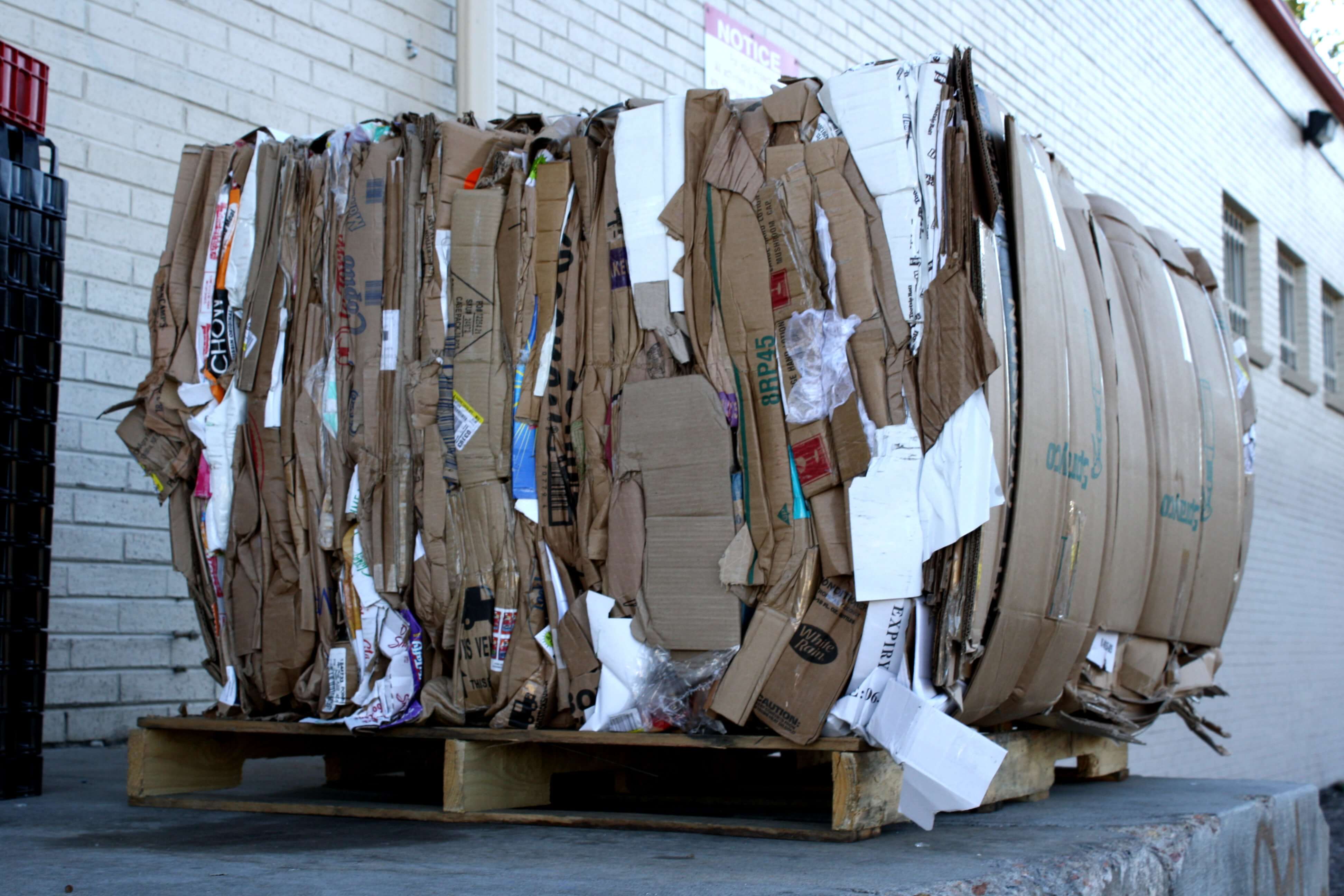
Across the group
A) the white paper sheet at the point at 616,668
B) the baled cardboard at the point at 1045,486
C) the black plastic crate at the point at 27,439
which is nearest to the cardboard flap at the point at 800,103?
the baled cardboard at the point at 1045,486

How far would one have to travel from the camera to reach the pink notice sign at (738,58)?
7309mm

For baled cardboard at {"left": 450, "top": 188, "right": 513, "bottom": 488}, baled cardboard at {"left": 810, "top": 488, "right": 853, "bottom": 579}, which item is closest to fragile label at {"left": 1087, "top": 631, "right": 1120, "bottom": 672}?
baled cardboard at {"left": 810, "top": 488, "right": 853, "bottom": 579}

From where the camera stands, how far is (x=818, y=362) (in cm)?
277

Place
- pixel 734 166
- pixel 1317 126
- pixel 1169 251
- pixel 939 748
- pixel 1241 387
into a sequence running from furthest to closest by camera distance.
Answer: pixel 1317 126, pixel 1241 387, pixel 1169 251, pixel 734 166, pixel 939 748

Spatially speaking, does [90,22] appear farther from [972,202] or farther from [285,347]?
[972,202]

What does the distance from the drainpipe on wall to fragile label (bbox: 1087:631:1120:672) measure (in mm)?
3832

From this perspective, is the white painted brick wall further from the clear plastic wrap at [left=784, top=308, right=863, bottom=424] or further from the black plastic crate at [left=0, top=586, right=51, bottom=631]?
the clear plastic wrap at [left=784, top=308, right=863, bottom=424]

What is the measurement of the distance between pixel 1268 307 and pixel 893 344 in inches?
465

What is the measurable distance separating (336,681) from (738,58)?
5.31 meters

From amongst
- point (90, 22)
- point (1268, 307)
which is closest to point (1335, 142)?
point (1268, 307)

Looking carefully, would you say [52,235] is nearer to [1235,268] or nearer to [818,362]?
[818,362]

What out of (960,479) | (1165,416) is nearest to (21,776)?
(960,479)

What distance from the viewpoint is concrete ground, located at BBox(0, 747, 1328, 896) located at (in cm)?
214

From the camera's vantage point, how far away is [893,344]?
2719mm
